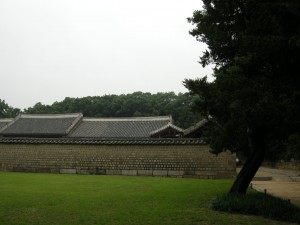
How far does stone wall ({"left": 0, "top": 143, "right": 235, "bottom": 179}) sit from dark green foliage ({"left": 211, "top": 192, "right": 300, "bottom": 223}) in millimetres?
10983

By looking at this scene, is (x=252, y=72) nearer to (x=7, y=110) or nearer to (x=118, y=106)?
(x=118, y=106)

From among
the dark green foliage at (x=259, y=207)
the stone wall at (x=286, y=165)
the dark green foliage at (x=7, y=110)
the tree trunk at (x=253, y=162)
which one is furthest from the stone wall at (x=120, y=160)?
the dark green foliage at (x=7, y=110)

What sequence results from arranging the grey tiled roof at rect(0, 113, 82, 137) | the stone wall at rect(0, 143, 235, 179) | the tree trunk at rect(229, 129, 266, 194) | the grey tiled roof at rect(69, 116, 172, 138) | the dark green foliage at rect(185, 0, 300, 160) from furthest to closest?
the grey tiled roof at rect(0, 113, 82, 137), the grey tiled roof at rect(69, 116, 172, 138), the stone wall at rect(0, 143, 235, 179), the tree trunk at rect(229, 129, 266, 194), the dark green foliage at rect(185, 0, 300, 160)

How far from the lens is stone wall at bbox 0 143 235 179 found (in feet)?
Answer: 66.6

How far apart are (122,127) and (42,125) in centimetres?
842

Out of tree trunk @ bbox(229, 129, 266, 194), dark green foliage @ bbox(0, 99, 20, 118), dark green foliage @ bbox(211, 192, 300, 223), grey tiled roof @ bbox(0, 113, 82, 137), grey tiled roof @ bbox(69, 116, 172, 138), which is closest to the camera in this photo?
dark green foliage @ bbox(211, 192, 300, 223)

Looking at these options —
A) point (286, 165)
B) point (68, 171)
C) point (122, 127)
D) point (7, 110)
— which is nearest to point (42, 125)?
point (122, 127)

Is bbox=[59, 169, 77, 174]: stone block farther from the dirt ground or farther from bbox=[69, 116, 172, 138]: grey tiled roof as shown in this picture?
the dirt ground

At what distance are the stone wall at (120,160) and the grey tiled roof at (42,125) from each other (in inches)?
341

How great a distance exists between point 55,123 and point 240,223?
29.0 metres

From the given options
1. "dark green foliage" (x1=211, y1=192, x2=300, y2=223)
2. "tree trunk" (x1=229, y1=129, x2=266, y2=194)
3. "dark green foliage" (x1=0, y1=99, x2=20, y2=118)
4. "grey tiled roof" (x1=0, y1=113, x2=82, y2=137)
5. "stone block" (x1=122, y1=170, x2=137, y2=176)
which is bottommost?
"stone block" (x1=122, y1=170, x2=137, y2=176)

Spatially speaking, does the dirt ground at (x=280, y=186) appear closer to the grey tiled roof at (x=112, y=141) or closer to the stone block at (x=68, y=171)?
the grey tiled roof at (x=112, y=141)

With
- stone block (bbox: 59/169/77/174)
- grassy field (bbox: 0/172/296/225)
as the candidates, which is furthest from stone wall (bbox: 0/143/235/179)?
grassy field (bbox: 0/172/296/225)

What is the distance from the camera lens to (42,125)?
34000mm
